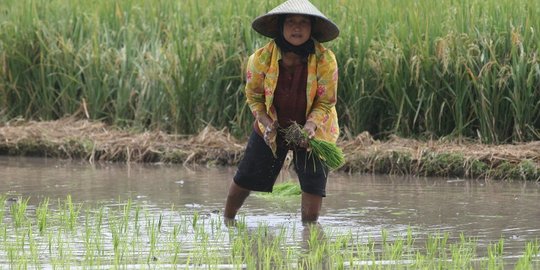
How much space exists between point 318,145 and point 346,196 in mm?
1646

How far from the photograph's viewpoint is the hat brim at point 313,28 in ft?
21.6

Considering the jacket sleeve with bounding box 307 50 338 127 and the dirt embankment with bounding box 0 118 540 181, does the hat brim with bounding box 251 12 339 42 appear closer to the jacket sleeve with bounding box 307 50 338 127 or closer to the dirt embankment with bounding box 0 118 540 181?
the jacket sleeve with bounding box 307 50 338 127

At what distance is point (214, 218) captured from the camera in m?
6.99

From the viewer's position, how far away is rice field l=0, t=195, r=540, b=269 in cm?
531

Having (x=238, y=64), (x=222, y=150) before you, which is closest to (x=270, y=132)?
(x=222, y=150)

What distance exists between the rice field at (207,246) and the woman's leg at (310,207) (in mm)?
168

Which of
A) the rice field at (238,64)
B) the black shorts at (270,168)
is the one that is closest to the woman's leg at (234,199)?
the black shorts at (270,168)

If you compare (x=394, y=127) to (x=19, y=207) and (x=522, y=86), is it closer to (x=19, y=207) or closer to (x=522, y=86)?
(x=522, y=86)

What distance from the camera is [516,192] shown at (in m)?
8.12

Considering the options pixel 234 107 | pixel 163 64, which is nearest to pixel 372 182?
pixel 234 107

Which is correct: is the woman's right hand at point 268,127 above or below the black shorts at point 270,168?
above

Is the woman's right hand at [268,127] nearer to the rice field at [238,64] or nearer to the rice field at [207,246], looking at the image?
the rice field at [207,246]

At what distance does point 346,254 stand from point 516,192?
284 centimetres

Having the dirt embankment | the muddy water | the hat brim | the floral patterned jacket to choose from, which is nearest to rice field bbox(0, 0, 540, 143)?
the dirt embankment
